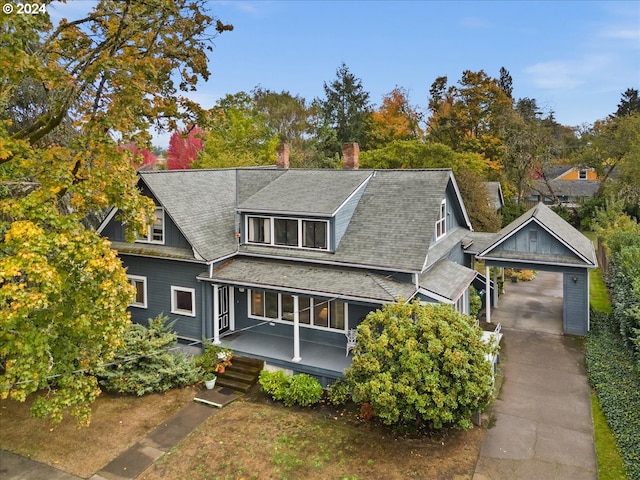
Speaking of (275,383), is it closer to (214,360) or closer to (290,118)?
(214,360)

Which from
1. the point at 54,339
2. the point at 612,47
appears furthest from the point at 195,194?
the point at 612,47

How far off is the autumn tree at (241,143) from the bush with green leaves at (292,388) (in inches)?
948

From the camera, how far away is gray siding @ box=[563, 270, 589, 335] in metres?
19.5

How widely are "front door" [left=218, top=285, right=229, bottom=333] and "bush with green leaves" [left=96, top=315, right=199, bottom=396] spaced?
218 centimetres

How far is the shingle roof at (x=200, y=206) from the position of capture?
17172mm

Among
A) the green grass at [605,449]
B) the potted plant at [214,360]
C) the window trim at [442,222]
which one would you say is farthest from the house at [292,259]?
the green grass at [605,449]

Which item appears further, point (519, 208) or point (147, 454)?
point (519, 208)

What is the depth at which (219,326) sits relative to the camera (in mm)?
17656

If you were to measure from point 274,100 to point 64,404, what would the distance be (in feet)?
175

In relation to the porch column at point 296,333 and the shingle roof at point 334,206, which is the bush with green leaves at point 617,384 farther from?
the porch column at point 296,333

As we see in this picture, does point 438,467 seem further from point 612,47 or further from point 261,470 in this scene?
point 612,47

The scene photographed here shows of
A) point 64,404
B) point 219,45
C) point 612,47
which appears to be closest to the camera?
point 64,404

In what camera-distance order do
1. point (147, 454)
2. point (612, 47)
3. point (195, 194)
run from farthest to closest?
point (612, 47)
point (195, 194)
point (147, 454)

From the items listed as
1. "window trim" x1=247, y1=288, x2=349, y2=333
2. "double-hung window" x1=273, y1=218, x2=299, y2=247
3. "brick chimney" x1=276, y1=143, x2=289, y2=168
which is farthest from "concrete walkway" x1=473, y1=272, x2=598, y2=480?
"brick chimney" x1=276, y1=143, x2=289, y2=168
